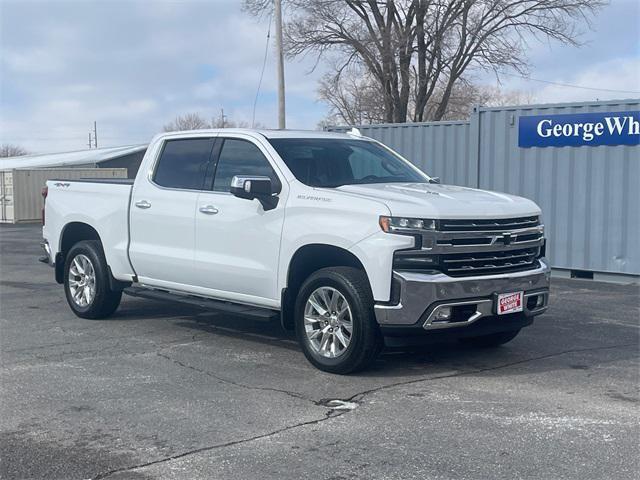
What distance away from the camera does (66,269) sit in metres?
9.67

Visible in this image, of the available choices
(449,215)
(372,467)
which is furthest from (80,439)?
(449,215)

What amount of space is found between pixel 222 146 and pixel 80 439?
3604mm

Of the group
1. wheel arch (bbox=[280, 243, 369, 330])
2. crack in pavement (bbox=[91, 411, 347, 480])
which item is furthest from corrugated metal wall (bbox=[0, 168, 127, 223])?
crack in pavement (bbox=[91, 411, 347, 480])

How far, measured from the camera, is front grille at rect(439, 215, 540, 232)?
6447mm

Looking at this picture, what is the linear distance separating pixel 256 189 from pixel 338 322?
1.33 m

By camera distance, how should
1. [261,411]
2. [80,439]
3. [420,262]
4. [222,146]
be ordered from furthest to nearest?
[222,146], [420,262], [261,411], [80,439]

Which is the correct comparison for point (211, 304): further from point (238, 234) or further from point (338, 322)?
point (338, 322)

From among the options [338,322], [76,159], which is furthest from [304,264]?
[76,159]

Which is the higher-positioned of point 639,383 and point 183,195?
point 183,195

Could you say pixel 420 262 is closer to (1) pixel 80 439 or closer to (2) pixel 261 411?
(2) pixel 261 411

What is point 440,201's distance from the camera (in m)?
6.68

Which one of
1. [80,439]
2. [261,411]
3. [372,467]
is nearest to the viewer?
[372,467]

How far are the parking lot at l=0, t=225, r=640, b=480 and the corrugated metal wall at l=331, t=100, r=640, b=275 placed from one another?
4308 mm

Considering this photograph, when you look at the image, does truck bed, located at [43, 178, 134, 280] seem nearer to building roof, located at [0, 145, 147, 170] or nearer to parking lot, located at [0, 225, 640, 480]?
parking lot, located at [0, 225, 640, 480]
